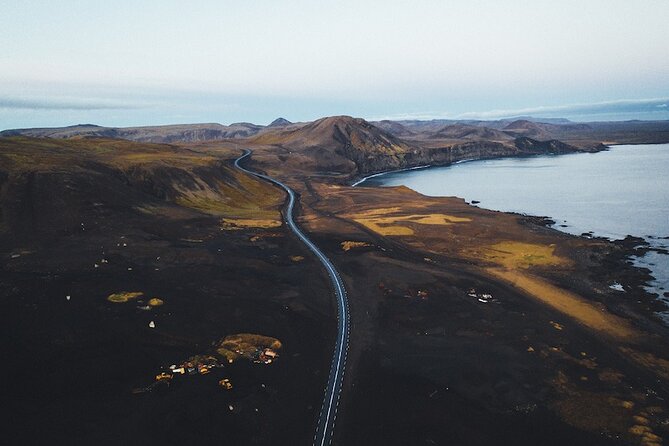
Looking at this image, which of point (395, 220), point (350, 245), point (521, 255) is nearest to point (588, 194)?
point (395, 220)

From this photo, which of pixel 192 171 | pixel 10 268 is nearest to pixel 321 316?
pixel 10 268

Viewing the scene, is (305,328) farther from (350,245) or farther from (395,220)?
(395,220)

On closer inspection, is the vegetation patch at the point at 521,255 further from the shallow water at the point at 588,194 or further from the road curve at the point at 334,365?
the road curve at the point at 334,365

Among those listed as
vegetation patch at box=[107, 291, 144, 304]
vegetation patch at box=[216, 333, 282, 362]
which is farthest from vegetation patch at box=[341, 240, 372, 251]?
vegetation patch at box=[107, 291, 144, 304]

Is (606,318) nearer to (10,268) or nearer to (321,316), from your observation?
(321,316)

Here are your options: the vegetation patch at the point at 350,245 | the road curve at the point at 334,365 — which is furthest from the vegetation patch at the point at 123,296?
the vegetation patch at the point at 350,245

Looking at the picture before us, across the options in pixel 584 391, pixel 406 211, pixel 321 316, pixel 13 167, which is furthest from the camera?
pixel 406 211
